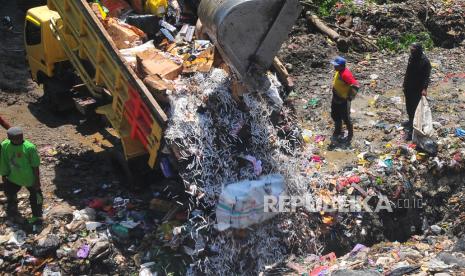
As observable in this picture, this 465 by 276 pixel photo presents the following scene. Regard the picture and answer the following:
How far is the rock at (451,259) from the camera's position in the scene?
6094mm

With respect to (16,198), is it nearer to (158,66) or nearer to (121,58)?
(121,58)

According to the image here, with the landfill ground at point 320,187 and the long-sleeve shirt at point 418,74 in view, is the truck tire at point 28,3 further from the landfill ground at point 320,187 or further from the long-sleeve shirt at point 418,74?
the long-sleeve shirt at point 418,74

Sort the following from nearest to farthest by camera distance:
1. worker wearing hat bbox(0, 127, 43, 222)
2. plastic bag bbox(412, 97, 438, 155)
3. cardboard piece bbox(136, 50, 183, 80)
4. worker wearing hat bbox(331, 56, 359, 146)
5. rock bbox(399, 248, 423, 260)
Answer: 1. rock bbox(399, 248, 423, 260)
2. worker wearing hat bbox(0, 127, 43, 222)
3. cardboard piece bbox(136, 50, 183, 80)
4. plastic bag bbox(412, 97, 438, 155)
5. worker wearing hat bbox(331, 56, 359, 146)

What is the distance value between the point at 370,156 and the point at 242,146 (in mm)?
2126

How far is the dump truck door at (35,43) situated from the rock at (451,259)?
21.1ft

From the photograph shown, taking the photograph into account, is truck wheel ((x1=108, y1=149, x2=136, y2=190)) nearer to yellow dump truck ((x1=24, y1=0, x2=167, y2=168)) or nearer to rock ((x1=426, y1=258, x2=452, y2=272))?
yellow dump truck ((x1=24, y1=0, x2=167, y2=168))

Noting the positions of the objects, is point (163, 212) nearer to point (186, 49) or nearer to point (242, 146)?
point (242, 146)

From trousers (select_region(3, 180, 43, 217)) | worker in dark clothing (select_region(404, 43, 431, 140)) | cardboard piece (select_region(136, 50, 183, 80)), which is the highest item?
cardboard piece (select_region(136, 50, 183, 80))

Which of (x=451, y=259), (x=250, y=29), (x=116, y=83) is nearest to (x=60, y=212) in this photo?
(x=116, y=83)

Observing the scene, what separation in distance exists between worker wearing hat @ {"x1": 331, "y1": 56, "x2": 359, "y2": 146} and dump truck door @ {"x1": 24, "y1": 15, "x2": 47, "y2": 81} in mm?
4493

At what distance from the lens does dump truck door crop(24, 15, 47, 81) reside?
9.36 metres

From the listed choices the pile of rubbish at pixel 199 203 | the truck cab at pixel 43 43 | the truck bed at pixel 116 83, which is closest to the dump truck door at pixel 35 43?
the truck cab at pixel 43 43

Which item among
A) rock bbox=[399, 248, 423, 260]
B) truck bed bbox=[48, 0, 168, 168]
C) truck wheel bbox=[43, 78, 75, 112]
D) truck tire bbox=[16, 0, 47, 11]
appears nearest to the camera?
rock bbox=[399, 248, 423, 260]

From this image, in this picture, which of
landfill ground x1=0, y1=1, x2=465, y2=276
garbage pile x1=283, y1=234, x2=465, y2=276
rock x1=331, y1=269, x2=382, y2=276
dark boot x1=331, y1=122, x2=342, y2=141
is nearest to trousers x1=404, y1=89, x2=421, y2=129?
landfill ground x1=0, y1=1, x2=465, y2=276
